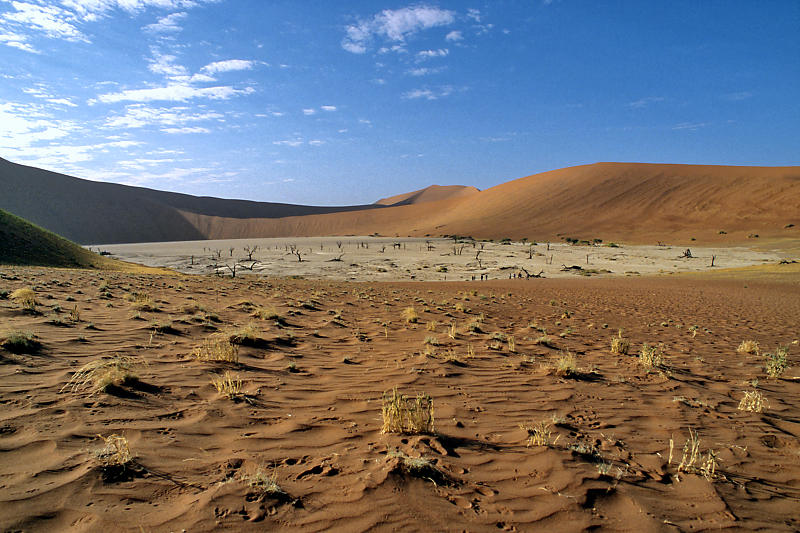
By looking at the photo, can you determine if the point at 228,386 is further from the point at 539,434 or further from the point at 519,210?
the point at 519,210

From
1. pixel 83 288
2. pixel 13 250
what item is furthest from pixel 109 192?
pixel 83 288

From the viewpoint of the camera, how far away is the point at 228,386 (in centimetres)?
469

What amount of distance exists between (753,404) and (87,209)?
345ft

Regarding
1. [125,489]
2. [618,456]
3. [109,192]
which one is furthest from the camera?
[109,192]

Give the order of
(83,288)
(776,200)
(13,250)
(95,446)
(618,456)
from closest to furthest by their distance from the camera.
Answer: (95,446) → (618,456) → (83,288) → (13,250) → (776,200)

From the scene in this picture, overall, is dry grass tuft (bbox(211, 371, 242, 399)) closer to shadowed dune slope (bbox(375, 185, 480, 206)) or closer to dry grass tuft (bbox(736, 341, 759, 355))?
dry grass tuft (bbox(736, 341, 759, 355))

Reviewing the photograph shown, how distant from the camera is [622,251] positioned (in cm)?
4194

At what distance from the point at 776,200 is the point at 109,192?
124 meters

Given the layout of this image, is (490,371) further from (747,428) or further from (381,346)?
(747,428)

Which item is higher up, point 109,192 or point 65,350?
point 109,192

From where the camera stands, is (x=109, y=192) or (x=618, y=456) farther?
(x=109, y=192)

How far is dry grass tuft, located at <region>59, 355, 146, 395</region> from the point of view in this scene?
410 cm

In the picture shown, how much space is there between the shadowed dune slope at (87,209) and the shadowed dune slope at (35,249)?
201 ft

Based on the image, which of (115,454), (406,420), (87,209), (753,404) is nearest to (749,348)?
(753,404)
